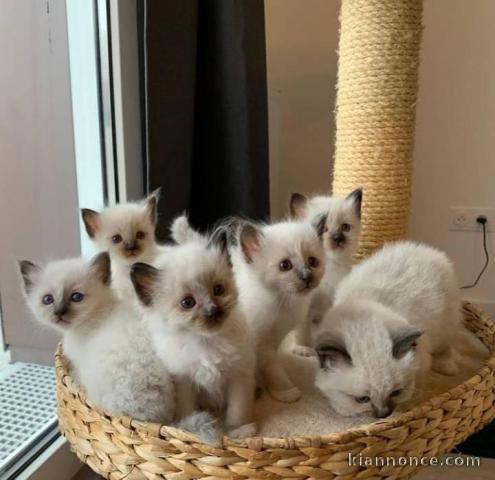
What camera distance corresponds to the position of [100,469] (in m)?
0.89

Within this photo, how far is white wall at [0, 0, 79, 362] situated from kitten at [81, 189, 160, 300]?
1.44 ft

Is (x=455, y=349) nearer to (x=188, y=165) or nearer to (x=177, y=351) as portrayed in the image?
(x=177, y=351)

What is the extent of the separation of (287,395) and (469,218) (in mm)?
1657

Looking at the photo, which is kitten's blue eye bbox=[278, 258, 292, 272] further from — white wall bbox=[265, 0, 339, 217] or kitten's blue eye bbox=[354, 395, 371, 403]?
white wall bbox=[265, 0, 339, 217]

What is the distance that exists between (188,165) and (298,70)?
1.00 meters

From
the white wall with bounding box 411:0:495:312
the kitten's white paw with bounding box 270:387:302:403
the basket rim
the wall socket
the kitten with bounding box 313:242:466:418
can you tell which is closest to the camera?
the basket rim

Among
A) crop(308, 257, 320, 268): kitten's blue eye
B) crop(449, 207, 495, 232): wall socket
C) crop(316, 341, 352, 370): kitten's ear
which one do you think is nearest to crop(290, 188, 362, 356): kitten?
crop(308, 257, 320, 268): kitten's blue eye

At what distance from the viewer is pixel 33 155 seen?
1572 millimetres

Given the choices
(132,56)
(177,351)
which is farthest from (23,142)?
(177,351)

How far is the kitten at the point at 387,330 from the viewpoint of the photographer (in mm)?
865

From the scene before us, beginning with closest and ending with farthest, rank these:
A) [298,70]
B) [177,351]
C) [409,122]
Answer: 1. [177,351]
2. [409,122]
3. [298,70]

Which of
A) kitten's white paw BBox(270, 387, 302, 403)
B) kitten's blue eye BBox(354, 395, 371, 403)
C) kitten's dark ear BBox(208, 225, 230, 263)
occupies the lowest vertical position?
kitten's white paw BBox(270, 387, 302, 403)

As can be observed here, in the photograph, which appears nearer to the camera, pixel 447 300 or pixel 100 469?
pixel 100 469

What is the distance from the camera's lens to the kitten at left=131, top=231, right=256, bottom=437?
83 cm
